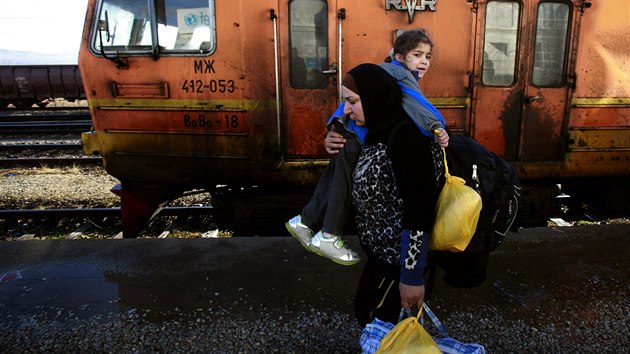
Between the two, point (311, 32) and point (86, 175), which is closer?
point (311, 32)

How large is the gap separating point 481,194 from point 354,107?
2.24 feet

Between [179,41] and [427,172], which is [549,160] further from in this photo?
[179,41]

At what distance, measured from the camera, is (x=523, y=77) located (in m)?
4.48

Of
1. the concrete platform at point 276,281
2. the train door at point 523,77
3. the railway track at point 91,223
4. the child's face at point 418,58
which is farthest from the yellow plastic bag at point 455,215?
the railway track at point 91,223

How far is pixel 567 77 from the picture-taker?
4527 mm

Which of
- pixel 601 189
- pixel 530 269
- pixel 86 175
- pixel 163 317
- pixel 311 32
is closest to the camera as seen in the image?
pixel 163 317

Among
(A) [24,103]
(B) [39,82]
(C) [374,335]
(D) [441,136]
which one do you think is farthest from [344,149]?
(A) [24,103]

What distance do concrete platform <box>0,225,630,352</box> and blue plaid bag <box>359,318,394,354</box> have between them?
3.19 ft

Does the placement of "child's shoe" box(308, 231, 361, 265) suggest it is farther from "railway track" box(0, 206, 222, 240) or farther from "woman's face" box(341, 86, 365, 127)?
"railway track" box(0, 206, 222, 240)

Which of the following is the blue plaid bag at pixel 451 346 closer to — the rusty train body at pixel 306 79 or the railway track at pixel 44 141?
the rusty train body at pixel 306 79

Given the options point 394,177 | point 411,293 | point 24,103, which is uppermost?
point 394,177

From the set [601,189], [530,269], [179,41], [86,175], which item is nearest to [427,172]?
[530,269]

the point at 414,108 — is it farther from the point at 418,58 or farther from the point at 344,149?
the point at 418,58

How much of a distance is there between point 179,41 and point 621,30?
4.37 metres
